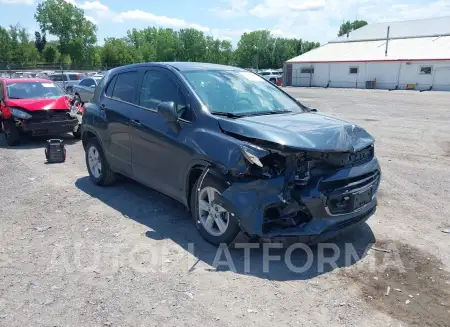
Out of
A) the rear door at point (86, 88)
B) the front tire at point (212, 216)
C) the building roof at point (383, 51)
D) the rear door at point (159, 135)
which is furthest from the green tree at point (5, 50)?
the front tire at point (212, 216)

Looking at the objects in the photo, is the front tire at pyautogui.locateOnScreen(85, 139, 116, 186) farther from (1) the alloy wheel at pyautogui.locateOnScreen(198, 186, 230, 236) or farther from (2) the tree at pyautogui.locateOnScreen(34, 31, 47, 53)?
(2) the tree at pyautogui.locateOnScreen(34, 31, 47, 53)

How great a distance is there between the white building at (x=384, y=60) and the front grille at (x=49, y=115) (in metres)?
36.7

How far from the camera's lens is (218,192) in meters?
4.14

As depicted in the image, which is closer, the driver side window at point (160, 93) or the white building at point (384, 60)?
the driver side window at point (160, 93)

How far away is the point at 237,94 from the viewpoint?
4.98 metres

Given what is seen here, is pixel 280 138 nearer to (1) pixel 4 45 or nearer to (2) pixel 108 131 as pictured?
(2) pixel 108 131

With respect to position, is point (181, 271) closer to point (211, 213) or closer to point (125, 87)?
point (211, 213)

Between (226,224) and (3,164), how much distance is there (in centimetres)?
625

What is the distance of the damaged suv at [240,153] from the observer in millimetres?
3836

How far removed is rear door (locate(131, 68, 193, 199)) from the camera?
4.66 metres

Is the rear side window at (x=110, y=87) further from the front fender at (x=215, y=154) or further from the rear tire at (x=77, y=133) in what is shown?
the rear tire at (x=77, y=133)

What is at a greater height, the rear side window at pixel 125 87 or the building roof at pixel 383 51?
the building roof at pixel 383 51

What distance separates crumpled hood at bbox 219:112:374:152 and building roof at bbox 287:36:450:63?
39.0 metres

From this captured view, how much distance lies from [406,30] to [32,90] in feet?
161
